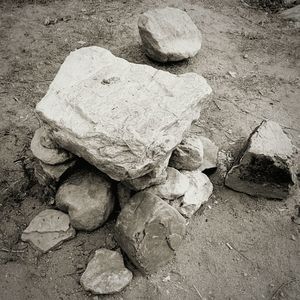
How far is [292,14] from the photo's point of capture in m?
5.75

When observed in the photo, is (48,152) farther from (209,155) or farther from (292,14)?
(292,14)

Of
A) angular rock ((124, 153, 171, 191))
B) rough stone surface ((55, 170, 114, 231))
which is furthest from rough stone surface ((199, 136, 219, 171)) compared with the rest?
rough stone surface ((55, 170, 114, 231))

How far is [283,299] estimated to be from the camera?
2438 millimetres

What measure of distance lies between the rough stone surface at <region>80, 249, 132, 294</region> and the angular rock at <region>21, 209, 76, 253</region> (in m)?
0.33

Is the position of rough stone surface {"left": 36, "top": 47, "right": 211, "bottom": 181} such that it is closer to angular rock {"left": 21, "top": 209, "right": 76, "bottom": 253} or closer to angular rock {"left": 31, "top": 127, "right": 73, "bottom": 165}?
angular rock {"left": 31, "top": 127, "right": 73, "bottom": 165}

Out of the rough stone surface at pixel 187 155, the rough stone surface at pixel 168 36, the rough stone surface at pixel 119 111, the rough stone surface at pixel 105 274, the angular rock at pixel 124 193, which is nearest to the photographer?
the rough stone surface at pixel 119 111

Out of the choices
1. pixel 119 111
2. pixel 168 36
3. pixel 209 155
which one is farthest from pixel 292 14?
pixel 119 111

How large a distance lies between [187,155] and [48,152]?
116 cm

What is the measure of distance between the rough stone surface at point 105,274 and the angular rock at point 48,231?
1.08 ft

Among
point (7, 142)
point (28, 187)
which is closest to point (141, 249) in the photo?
point (28, 187)

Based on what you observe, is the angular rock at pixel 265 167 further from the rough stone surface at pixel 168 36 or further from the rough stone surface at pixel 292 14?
the rough stone surface at pixel 292 14

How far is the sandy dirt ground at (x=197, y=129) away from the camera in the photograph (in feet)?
8.17

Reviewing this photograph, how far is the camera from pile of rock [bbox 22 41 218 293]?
2.25 meters

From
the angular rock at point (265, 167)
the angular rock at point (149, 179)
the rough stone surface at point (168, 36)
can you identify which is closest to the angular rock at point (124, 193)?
the angular rock at point (149, 179)
